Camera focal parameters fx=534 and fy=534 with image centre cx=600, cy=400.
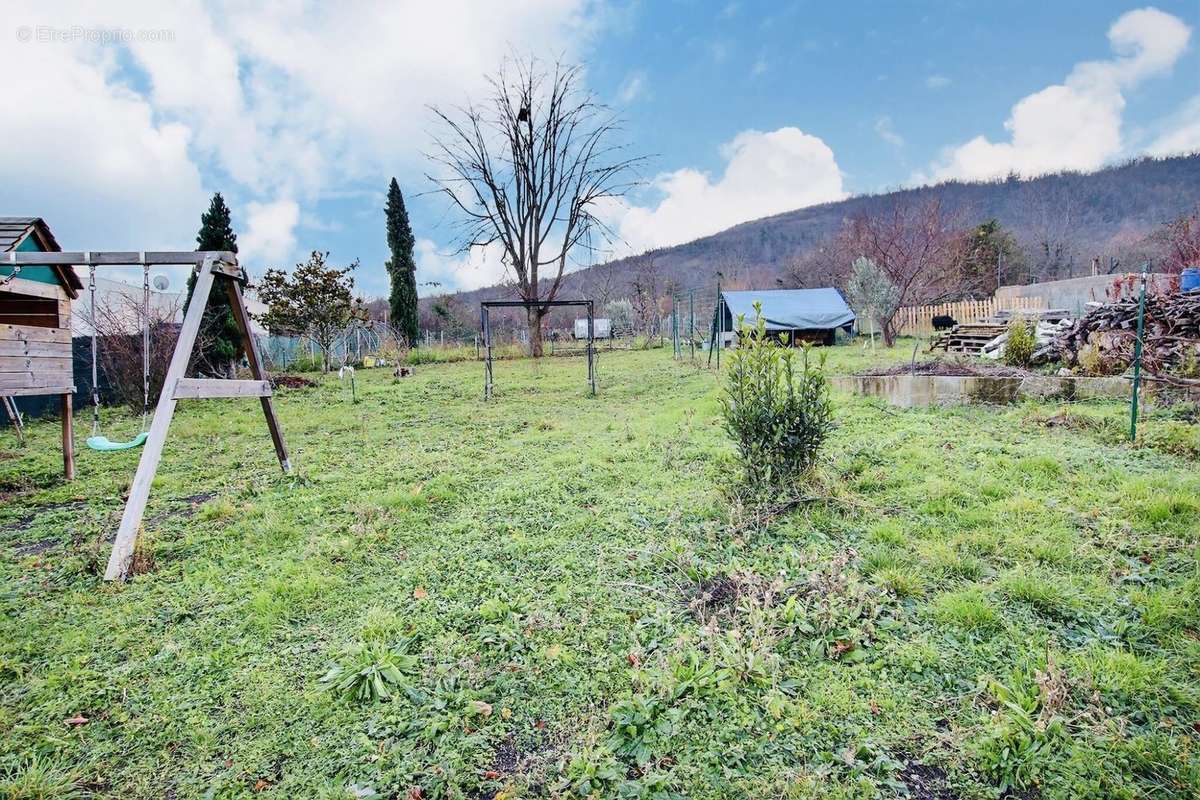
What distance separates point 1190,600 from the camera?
7.74 feet

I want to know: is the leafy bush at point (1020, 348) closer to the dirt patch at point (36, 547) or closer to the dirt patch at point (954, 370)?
the dirt patch at point (954, 370)

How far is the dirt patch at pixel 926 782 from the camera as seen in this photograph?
163 cm

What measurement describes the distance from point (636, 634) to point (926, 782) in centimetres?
117

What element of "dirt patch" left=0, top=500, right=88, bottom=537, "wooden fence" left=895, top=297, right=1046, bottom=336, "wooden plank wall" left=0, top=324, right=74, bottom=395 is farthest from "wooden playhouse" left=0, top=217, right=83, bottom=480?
"wooden fence" left=895, top=297, right=1046, bottom=336

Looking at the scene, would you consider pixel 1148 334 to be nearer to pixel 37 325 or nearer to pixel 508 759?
pixel 508 759

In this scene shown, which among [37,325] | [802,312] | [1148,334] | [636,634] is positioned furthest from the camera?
[802,312]

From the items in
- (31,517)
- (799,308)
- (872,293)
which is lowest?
(31,517)

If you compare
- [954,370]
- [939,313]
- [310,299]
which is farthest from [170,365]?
[939,313]

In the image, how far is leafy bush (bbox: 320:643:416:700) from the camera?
2.11 meters

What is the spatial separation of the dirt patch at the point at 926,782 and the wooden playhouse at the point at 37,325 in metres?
7.06

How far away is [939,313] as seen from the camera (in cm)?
2453

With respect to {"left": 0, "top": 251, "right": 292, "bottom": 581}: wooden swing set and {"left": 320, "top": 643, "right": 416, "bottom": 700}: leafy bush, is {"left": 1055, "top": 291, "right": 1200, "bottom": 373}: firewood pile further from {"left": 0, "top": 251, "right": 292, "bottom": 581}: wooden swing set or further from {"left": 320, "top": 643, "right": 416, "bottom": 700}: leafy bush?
{"left": 0, "top": 251, "right": 292, "bottom": 581}: wooden swing set

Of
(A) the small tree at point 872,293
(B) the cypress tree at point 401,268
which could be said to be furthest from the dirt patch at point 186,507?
(B) the cypress tree at point 401,268

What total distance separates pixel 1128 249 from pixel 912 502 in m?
47.7
